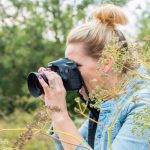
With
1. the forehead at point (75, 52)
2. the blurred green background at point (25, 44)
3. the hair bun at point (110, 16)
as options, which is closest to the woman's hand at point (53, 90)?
the forehead at point (75, 52)

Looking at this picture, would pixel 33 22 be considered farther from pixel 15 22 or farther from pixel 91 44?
pixel 91 44

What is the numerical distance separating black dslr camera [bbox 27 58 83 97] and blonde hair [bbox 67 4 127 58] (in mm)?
107

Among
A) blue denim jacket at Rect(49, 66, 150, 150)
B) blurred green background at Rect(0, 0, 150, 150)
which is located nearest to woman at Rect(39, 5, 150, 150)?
blue denim jacket at Rect(49, 66, 150, 150)

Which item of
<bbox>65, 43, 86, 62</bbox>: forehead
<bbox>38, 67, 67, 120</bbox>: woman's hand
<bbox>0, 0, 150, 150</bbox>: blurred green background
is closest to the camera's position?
<bbox>38, 67, 67, 120</bbox>: woman's hand

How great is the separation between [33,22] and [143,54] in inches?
272

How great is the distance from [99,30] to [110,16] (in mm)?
67

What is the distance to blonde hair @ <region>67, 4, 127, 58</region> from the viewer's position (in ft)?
7.18

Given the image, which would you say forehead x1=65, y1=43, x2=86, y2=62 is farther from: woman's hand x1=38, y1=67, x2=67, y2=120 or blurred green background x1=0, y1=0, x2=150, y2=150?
blurred green background x1=0, y1=0, x2=150, y2=150

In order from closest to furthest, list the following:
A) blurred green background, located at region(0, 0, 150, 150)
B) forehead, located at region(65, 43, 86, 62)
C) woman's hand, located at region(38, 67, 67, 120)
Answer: woman's hand, located at region(38, 67, 67, 120) → forehead, located at region(65, 43, 86, 62) → blurred green background, located at region(0, 0, 150, 150)

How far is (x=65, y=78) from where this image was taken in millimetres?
2105

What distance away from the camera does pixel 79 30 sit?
223 cm

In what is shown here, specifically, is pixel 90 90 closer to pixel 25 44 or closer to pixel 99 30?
pixel 99 30

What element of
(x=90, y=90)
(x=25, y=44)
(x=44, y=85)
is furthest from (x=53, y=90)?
(x=25, y=44)

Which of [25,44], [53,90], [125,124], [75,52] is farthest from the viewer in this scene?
[25,44]
